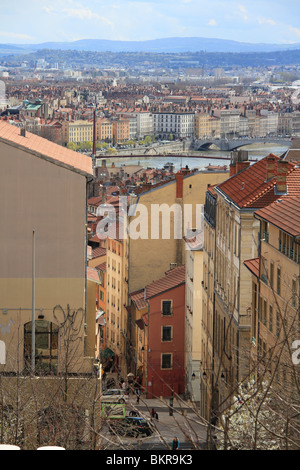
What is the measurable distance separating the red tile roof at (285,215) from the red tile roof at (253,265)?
0.50 m

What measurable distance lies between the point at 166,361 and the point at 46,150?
24.8 feet

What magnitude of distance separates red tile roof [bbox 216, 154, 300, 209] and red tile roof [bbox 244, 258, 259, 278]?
604mm

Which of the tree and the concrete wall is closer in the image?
the tree

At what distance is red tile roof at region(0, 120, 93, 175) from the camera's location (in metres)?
7.16

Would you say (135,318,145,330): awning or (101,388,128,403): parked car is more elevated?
(101,388,128,403): parked car

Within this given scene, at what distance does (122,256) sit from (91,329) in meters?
10.2

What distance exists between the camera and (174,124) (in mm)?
103188

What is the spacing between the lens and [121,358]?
17.3 meters

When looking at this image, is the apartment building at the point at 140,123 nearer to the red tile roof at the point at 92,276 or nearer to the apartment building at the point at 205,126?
the apartment building at the point at 205,126

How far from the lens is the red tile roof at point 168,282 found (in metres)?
14.8

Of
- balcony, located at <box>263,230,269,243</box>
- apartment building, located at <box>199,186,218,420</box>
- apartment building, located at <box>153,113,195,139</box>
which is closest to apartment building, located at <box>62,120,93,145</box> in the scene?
apartment building, located at <box>153,113,195,139</box>

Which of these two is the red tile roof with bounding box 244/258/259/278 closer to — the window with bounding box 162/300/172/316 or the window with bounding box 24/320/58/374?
the window with bounding box 24/320/58/374

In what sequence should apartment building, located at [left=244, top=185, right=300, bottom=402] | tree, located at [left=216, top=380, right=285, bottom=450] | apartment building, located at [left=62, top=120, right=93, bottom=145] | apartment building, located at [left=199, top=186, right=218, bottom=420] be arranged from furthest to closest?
apartment building, located at [left=62, top=120, right=93, bottom=145], apartment building, located at [left=199, top=186, right=218, bottom=420], apartment building, located at [left=244, top=185, right=300, bottom=402], tree, located at [left=216, top=380, right=285, bottom=450]

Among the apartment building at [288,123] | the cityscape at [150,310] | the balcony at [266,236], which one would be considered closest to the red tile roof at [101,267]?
the cityscape at [150,310]
